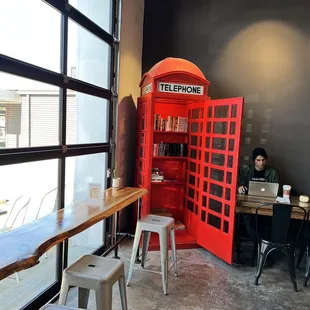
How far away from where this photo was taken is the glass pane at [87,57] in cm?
293

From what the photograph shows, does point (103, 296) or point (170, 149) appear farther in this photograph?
point (170, 149)

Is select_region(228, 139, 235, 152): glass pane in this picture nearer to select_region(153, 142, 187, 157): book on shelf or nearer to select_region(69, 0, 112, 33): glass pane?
select_region(153, 142, 187, 157): book on shelf

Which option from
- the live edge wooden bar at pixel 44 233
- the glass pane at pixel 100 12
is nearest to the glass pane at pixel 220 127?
the live edge wooden bar at pixel 44 233

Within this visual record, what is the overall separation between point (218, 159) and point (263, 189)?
29.1 inches

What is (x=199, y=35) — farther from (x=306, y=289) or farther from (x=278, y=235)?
(x=306, y=289)

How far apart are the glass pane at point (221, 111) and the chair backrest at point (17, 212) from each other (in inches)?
87.2

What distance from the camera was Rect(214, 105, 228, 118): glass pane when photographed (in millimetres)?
3438

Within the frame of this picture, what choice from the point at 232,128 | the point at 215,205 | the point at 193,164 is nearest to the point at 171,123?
the point at 193,164

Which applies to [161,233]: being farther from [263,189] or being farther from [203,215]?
[263,189]

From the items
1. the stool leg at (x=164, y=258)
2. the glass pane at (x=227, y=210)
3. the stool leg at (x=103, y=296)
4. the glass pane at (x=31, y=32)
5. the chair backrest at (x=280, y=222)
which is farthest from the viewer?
the glass pane at (x=227, y=210)

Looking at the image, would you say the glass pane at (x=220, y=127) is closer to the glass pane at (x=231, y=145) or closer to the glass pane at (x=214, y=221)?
the glass pane at (x=231, y=145)

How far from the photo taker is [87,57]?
342 centimetres

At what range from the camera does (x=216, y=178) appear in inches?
141

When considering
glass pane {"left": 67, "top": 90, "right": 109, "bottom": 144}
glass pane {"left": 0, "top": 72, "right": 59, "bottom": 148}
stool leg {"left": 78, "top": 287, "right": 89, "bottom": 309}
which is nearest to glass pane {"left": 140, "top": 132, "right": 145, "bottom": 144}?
glass pane {"left": 67, "top": 90, "right": 109, "bottom": 144}
